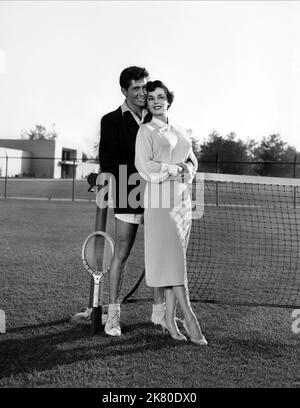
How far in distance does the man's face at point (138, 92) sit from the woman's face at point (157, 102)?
0.21 m

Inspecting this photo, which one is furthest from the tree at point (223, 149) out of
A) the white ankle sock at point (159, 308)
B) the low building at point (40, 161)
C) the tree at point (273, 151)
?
the white ankle sock at point (159, 308)

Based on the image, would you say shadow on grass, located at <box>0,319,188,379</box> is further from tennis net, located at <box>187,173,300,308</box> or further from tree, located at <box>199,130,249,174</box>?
tree, located at <box>199,130,249,174</box>

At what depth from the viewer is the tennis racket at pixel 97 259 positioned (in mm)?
4172

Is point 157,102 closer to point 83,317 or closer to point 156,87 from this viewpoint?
point 156,87

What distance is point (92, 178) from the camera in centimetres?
442

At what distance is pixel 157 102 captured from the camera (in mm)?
3922

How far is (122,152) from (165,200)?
0.64 metres

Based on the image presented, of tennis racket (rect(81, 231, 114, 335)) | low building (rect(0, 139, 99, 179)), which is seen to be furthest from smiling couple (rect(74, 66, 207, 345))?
low building (rect(0, 139, 99, 179))

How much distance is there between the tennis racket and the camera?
13.7ft

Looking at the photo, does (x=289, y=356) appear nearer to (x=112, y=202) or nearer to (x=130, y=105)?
(x=112, y=202)

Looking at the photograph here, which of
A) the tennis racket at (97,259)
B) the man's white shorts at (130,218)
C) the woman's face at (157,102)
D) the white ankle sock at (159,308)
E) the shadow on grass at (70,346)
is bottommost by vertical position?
the shadow on grass at (70,346)

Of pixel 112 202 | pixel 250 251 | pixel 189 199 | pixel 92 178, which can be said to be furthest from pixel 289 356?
pixel 250 251

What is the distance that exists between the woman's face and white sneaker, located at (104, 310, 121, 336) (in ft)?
5.78

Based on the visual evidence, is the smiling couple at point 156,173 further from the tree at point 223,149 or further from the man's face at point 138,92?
the tree at point 223,149
